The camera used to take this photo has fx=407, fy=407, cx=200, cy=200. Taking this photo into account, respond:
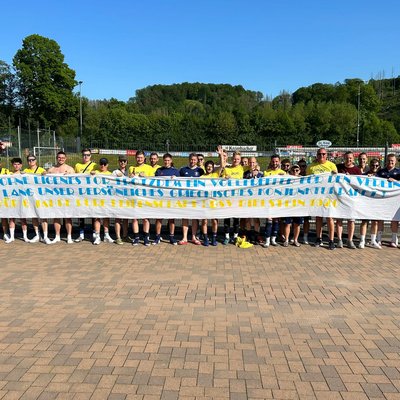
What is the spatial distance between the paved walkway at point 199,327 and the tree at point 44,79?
5406 cm

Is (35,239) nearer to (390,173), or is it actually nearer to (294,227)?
(294,227)

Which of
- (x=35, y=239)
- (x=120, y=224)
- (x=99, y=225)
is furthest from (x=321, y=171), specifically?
(x=35, y=239)

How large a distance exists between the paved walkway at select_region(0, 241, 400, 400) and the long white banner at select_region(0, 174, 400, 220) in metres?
1.40

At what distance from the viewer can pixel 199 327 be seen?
455 cm

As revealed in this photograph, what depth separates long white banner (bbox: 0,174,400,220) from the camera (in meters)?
8.47

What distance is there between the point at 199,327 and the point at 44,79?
59.0m

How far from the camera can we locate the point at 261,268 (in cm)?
680

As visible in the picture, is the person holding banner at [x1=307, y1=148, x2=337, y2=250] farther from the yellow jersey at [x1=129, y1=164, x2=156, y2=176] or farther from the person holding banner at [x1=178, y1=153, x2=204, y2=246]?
the yellow jersey at [x1=129, y1=164, x2=156, y2=176]

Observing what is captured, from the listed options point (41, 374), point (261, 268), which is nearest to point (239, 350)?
point (41, 374)

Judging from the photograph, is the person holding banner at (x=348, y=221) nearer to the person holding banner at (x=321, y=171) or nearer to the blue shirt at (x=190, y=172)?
the person holding banner at (x=321, y=171)

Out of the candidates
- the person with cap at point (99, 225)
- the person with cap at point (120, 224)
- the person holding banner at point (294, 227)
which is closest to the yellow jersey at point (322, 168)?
the person holding banner at point (294, 227)

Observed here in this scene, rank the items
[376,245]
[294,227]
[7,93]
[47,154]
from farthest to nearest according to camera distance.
A: [7,93] → [47,154] → [294,227] → [376,245]

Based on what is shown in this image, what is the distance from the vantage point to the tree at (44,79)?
56094 mm

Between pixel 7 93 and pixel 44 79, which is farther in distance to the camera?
pixel 7 93
